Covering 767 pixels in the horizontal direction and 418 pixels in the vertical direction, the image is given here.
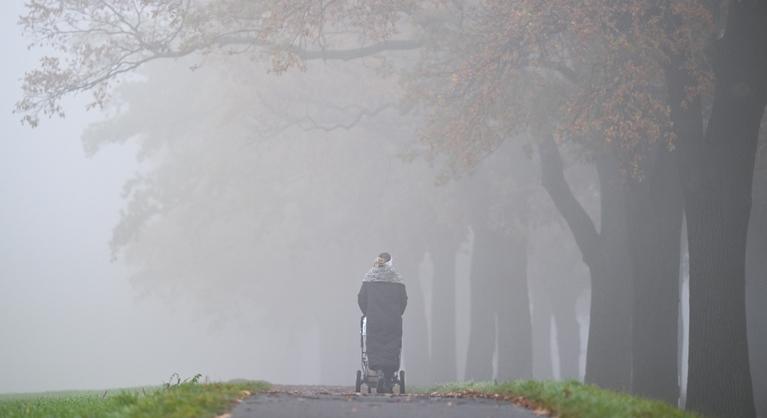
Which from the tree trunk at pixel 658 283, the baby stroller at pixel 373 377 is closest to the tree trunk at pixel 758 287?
the tree trunk at pixel 658 283

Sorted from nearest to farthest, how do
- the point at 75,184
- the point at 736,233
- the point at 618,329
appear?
the point at 736,233
the point at 618,329
the point at 75,184

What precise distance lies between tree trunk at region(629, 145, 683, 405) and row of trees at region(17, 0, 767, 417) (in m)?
0.02

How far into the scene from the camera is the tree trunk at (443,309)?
1502 inches

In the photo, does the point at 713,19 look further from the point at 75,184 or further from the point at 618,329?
the point at 75,184

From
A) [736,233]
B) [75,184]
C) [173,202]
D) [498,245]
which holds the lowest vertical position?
[736,233]

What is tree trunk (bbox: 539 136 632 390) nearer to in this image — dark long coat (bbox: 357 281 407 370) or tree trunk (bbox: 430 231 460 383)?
dark long coat (bbox: 357 281 407 370)

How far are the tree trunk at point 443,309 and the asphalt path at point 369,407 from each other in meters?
25.1

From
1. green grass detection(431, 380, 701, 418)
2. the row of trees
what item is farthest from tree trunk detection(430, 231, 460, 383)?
green grass detection(431, 380, 701, 418)

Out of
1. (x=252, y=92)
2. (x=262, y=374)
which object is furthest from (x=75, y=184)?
(x=252, y=92)

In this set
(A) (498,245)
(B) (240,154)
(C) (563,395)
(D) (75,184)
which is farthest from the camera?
(D) (75,184)

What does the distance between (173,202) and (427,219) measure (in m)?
11.2

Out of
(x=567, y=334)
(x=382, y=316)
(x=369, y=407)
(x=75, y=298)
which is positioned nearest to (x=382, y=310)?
(x=382, y=316)

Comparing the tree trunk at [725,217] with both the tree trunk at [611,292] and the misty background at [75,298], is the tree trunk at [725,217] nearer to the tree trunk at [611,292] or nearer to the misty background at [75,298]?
the tree trunk at [611,292]

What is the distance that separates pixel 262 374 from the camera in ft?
268
